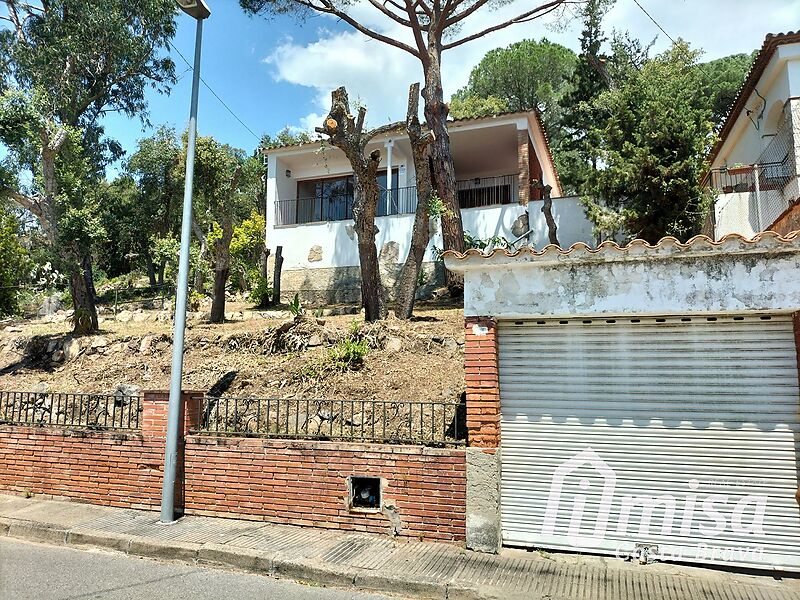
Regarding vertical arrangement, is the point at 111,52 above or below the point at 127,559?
above

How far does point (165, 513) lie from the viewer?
7051 millimetres

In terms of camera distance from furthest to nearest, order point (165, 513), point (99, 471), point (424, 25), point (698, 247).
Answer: point (424, 25)
point (99, 471)
point (165, 513)
point (698, 247)

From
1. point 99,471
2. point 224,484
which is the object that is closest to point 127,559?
point 224,484

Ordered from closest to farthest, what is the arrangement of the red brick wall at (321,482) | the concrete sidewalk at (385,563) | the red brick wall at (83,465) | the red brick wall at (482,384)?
the concrete sidewalk at (385,563) → the red brick wall at (482,384) → the red brick wall at (321,482) → the red brick wall at (83,465)

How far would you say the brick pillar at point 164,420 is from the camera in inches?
294

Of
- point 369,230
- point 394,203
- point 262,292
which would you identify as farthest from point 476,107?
point 369,230

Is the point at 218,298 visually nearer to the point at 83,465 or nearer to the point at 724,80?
the point at 83,465

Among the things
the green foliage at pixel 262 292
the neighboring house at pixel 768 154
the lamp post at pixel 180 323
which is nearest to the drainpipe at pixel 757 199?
the neighboring house at pixel 768 154

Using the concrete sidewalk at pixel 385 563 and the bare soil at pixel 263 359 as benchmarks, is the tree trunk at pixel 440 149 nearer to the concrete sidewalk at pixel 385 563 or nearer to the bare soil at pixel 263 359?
the bare soil at pixel 263 359

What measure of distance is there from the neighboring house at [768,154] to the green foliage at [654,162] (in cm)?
86

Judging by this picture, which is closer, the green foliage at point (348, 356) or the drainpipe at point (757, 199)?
the green foliage at point (348, 356)

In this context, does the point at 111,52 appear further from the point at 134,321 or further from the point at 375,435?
the point at 375,435

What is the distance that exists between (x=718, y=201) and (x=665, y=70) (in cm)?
478

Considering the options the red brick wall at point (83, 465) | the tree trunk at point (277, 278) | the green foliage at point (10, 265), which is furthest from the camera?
the green foliage at point (10, 265)
